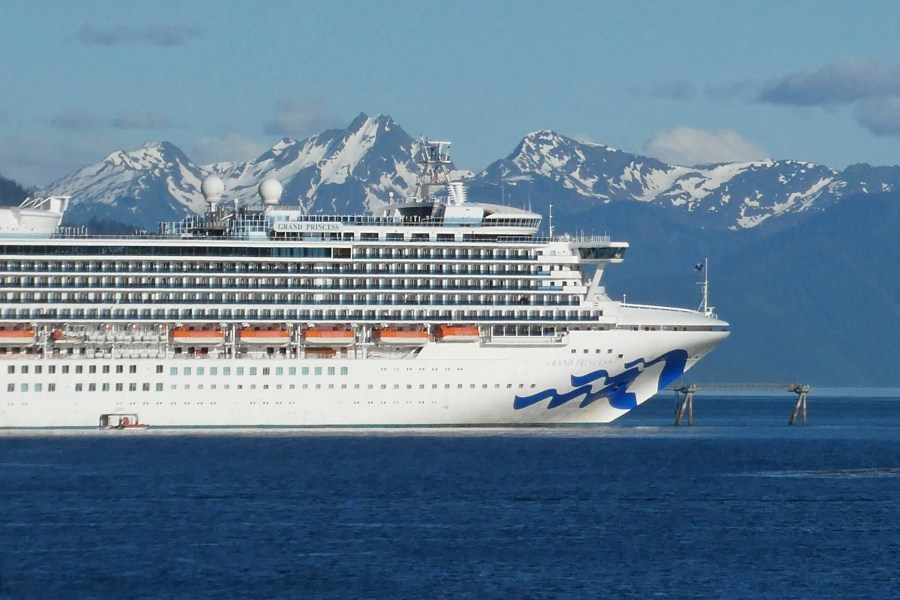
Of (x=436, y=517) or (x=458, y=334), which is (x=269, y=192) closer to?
(x=458, y=334)

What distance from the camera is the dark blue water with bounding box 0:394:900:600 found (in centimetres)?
4309

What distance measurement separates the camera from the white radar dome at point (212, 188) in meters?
90.9

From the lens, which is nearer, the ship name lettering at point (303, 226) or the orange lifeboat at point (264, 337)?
the orange lifeboat at point (264, 337)

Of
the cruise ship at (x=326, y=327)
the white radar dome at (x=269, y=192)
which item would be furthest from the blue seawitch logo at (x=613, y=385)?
the white radar dome at (x=269, y=192)

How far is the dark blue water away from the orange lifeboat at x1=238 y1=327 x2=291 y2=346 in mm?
4114

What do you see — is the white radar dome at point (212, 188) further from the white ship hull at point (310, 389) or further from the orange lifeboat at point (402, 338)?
the orange lifeboat at point (402, 338)

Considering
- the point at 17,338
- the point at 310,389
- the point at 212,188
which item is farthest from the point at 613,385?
the point at 17,338

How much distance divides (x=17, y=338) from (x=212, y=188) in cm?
1497

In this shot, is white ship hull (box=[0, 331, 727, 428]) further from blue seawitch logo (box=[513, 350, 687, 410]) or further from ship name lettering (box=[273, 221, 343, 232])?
ship name lettering (box=[273, 221, 343, 232])

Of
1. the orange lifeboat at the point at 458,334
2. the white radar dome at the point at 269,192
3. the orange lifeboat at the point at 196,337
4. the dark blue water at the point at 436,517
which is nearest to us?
the dark blue water at the point at 436,517

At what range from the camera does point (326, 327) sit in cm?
8244

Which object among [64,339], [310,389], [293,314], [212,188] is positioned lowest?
[310,389]

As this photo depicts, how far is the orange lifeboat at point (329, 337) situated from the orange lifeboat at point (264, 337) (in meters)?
0.98

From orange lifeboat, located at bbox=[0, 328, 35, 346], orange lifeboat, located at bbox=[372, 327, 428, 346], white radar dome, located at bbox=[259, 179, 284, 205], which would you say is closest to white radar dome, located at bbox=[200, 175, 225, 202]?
white radar dome, located at bbox=[259, 179, 284, 205]
